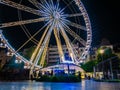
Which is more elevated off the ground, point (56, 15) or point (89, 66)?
point (56, 15)

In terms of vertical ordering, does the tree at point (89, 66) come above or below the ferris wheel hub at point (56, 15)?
below

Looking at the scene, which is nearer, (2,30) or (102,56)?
(2,30)

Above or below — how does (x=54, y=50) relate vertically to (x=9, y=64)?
above

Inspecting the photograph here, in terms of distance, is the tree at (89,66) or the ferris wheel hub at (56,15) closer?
the ferris wheel hub at (56,15)

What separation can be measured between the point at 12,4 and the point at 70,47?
41.9 feet

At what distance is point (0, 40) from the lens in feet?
138

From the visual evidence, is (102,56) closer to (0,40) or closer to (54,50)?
(0,40)

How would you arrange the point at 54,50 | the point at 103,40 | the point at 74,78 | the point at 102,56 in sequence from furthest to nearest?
1. the point at 54,50
2. the point at 103,40
3. the point at 102,56
4. the point at 74,78

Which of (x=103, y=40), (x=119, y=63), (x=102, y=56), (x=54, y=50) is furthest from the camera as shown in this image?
(x=54, y=50)

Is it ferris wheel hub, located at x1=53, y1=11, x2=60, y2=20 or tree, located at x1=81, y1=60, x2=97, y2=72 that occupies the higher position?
ferris wheel hub, located at x1=53, y1=11, x2=60, y2=20

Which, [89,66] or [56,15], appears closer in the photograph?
[56,15]

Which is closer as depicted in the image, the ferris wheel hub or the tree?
the ferris wheel hub

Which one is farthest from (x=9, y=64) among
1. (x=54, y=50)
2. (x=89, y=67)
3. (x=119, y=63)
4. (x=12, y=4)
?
(x=54, y=50)

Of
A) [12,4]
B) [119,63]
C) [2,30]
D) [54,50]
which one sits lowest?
[119,63]
